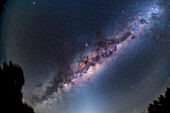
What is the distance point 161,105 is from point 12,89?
34.5 feet

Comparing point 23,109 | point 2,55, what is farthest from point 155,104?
point 2,55

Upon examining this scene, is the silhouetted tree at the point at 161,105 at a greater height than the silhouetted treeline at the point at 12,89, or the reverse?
the silhouetted treeline at the point at 12,89

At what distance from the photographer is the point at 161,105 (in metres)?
7.37

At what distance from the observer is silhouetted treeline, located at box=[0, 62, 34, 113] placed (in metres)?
4.73

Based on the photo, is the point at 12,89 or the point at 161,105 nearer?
the point at 12,89

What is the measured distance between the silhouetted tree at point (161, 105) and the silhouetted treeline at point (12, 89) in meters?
9.05

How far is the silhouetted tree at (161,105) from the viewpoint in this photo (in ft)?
22.9

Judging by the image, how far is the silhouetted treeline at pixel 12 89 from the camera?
4734 mm

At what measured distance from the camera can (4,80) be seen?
5.15m

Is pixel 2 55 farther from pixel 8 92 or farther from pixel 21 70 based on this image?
pixel 8 92

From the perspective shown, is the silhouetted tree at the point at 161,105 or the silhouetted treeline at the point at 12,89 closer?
the silhouetted treeline at the point at 12,89

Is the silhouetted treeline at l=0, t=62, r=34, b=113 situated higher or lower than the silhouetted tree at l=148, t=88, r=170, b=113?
higher

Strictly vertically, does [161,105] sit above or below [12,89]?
below

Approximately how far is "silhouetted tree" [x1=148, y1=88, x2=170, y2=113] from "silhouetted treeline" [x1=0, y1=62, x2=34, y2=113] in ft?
29.7
